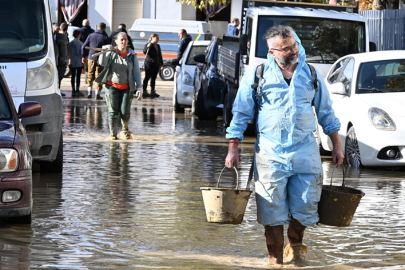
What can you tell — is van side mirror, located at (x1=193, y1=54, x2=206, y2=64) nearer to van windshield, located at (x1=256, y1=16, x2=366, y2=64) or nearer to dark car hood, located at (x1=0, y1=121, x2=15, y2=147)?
van windshield, located at (x1=256, y1=16, x2=366, y2=64)

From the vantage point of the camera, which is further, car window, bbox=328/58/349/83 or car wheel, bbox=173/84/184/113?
car wheel, bbox=173/84/184/113

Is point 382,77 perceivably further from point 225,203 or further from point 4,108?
point 225,203

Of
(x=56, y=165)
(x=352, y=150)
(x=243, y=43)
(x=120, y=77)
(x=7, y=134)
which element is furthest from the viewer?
(x=243, y=43)

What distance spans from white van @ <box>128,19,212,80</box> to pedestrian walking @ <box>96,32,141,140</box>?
62.3 feet

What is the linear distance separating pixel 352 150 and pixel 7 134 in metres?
5.81

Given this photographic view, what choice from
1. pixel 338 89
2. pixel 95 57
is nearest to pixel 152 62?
pixel 95 57

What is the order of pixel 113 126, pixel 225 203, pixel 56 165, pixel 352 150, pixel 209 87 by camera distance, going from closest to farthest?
pixel 225 203 → pixel 56 165 → pixel 352 150 → pixel 113 126 → pixel 209 87

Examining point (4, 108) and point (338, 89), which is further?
point (338, 89)

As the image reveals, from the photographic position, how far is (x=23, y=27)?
436 inches

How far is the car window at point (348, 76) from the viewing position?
12.8m

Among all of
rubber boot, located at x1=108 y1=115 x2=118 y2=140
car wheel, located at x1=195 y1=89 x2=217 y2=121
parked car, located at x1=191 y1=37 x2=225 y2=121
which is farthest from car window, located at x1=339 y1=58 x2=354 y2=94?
car wheel, located at x1=195 y1=89 x2=217 y2=121

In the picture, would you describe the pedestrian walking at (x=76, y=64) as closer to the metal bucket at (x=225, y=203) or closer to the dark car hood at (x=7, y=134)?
the dark car hood at (x=7, y=134)

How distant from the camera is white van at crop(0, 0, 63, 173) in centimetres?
1048

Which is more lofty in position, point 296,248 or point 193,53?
point 193,53
